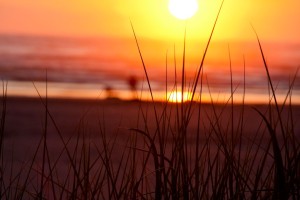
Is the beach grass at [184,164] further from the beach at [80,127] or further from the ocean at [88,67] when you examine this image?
the ocean at [88,67]

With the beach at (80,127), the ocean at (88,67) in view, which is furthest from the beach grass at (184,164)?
the ocean at (88,67)

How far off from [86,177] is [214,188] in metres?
0.34

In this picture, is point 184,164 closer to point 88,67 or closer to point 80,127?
point 80,127

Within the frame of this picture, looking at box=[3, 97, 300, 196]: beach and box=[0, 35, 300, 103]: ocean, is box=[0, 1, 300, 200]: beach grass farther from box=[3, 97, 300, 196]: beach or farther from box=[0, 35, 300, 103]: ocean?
box=[0, 35, 300, 103]: ocean

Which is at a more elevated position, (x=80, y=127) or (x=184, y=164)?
(x=80, y=127)

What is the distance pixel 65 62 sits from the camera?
17312 millimetres

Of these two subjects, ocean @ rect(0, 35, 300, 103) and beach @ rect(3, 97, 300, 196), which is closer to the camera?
beach @ rect(3, 97, 300, 196)

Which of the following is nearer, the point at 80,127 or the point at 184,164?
the point at 184,164

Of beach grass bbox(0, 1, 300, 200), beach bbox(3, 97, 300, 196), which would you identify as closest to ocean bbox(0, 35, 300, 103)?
beach bbox(3, 97, 300, 196)


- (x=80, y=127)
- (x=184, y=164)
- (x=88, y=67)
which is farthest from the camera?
(x=88, y=67)

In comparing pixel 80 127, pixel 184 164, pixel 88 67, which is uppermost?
pixel 88 67

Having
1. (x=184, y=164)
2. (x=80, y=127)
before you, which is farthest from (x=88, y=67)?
(x=184, y=164)

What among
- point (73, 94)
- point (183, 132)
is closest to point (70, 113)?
point (73, 94)

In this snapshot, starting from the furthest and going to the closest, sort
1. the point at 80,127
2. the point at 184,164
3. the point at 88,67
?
the point at 88,67, the point at 80,127, the point at 184,164
